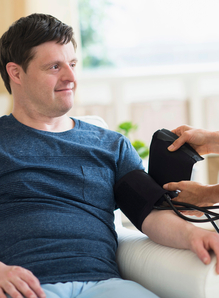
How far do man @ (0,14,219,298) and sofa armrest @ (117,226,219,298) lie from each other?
0.03 metres

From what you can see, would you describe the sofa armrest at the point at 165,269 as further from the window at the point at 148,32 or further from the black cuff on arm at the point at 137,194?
the window at the point at 148,32

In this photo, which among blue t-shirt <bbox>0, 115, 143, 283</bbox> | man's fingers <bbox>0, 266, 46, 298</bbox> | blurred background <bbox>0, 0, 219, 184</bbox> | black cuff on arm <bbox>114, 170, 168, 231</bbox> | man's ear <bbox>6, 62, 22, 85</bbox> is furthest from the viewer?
blurred background <bbox>0, 0, 219, 184</bbox>

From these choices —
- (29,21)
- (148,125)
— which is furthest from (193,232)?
(148,125)

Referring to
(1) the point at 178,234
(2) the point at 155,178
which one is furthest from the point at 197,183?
(1) the point at 178,234

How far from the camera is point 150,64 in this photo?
306 cm

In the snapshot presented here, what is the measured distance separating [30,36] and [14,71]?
5.8 inches

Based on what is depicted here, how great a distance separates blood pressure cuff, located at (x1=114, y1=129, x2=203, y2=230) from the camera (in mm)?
1085

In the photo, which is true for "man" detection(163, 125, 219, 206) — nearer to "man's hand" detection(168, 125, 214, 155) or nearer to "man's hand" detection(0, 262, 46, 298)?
"man's hand" detection(168, 125, 214, 155)

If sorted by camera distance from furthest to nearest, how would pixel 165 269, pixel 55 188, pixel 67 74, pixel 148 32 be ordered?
pixel 148 32 < pixel 67 74 < pixel 55 188 < pixel 165 269

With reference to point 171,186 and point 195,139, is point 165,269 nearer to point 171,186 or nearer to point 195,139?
point 171,186

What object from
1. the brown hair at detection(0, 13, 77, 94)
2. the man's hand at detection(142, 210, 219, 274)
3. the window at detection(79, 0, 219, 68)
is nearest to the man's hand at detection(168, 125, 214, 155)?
the man's hand at detection(142, 210, 219, 274)

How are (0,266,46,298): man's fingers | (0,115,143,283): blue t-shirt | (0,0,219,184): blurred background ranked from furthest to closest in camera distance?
(0,0,219,184): blurred background → (0,115,143,283): blue t-shirt → (0,266,46,298): man's fingers

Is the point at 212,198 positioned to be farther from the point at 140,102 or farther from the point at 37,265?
the point at 140,102

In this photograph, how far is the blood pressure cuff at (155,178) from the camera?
3.56ft
